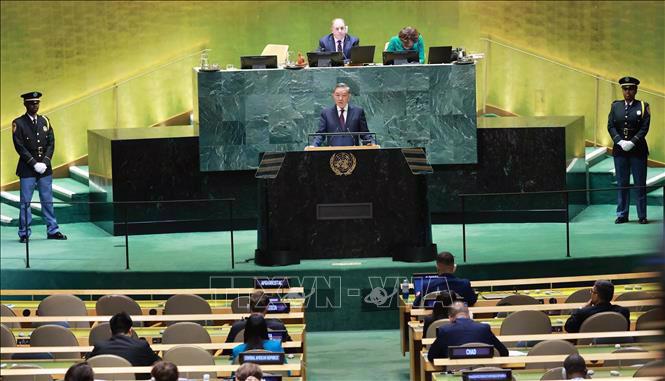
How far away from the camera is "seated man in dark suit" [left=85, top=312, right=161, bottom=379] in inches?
276

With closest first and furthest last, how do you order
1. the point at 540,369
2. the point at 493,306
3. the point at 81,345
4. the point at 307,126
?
the point at 540,369, the point at 81,345, the point at 493,306, the point at 307,126

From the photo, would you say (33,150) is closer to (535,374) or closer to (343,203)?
(343,203)

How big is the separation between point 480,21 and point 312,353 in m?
9.00

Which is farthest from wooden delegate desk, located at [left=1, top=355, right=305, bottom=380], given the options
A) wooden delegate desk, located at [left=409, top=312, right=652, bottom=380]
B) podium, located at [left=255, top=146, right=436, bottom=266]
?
Answer: podium, located at [left=255, top=146, right=436, bottom=266]

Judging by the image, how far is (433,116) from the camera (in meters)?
14.1

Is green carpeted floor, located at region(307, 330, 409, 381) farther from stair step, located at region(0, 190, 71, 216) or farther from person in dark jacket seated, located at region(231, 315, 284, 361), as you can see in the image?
stair step, located at region(0, 190, 71, 216)

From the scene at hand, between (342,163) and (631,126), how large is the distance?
4217mm

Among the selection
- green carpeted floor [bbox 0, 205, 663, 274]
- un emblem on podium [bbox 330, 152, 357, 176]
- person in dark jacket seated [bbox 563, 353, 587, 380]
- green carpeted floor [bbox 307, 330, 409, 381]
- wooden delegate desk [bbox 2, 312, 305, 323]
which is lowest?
green carpeted floor [bbox 307, 330, 409, 381]

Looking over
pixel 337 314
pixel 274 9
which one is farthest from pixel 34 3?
pixel 337 314

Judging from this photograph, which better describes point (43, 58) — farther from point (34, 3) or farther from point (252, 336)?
point (252, 336)

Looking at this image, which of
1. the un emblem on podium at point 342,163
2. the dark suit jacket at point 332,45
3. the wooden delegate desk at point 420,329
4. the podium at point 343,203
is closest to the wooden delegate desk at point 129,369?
the wooden delegate desk at point 420,329

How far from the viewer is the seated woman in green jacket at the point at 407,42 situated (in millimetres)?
13891

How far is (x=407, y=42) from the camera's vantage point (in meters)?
14.0

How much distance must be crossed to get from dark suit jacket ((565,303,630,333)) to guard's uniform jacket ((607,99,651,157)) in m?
5.90
